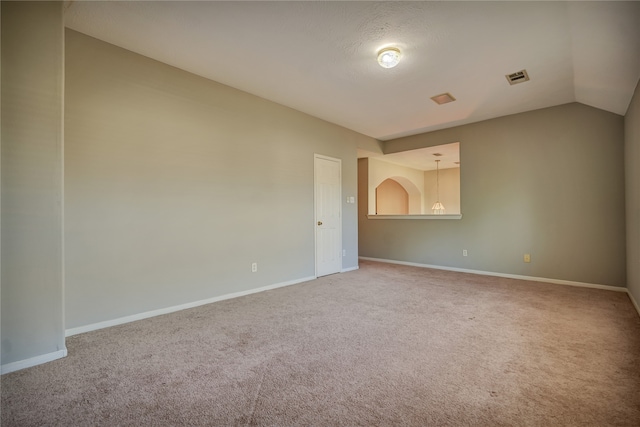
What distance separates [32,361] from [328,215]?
3861mm

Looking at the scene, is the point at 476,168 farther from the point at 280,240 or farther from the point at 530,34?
the point at 280,240

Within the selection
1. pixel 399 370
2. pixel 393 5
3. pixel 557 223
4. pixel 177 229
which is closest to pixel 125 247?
pixel 177 229

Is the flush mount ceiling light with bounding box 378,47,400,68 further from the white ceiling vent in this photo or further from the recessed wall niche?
the recessed wall niche

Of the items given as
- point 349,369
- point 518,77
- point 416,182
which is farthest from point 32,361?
point 416,182

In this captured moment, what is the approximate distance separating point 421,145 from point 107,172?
5.25 meters

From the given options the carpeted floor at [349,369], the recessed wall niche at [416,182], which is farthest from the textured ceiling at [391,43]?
the recessed wall niche at [416,182]

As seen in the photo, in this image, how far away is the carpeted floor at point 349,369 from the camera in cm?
151

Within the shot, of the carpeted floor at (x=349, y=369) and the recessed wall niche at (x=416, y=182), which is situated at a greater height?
the recessed wall niche at (x=416, y=182)

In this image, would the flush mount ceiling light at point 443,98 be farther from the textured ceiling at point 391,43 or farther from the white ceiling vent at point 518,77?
the white ceiling vent at point 518,77

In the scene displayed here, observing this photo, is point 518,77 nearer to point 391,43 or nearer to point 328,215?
point 391,43

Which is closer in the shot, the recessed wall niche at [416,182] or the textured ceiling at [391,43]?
the textured ceiling at [391,43]

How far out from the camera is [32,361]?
6.70 feet

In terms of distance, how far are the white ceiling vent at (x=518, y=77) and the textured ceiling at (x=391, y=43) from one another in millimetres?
74

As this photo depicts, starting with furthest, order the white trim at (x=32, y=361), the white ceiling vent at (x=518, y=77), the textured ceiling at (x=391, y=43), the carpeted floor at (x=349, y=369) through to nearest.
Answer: the white ceiling vent at (x=518, y=77)
the textured ceiling at (x=391, y=43)
the white trim at (x=32, y=361)
the carpeted floor at (x=349, y=369)
